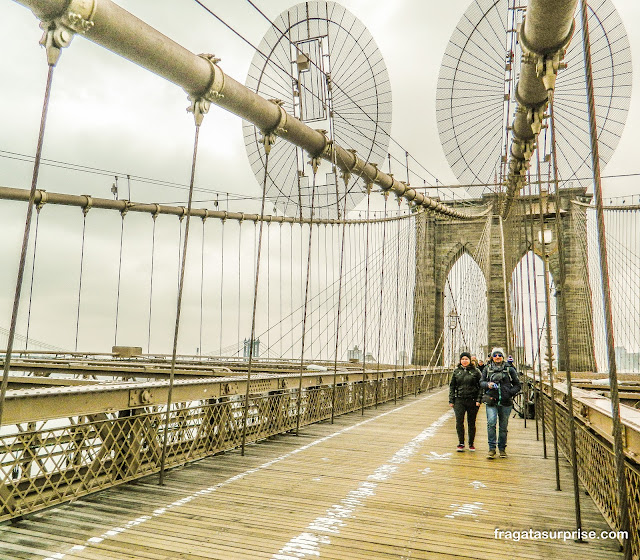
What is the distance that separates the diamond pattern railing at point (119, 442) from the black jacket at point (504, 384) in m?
3.41

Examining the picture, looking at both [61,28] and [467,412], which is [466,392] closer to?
[467,412]

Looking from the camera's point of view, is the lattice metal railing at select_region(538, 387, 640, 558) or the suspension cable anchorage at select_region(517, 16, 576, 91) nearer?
the lattice metal railing at select_region(538, 387, 640, 558)

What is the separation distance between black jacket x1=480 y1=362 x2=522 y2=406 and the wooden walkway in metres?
0.86

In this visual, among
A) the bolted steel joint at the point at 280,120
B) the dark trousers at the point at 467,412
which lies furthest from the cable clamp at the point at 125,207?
the dark trousers at the point at 467,412

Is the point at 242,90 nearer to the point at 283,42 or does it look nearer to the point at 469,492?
the point at 469,492

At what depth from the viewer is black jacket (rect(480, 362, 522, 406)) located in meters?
7.18

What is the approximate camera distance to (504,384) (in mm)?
7230

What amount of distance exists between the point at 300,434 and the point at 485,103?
11.1 m

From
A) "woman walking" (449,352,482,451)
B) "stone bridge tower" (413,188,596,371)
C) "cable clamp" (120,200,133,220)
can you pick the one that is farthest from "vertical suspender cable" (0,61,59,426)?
"stone bridge tower" (413,188,596,371)

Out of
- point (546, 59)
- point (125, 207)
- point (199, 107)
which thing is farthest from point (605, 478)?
point (125, 207)

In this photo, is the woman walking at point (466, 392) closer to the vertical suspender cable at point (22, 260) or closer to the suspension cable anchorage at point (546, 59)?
the suspension cable anchorage at point (546, 59)

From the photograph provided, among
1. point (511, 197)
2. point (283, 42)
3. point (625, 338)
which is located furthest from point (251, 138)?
point (625, 338)

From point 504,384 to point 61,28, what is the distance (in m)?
6.57

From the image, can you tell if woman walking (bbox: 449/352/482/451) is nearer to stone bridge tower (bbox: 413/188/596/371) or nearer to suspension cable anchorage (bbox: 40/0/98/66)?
suspension cable anchorage (bbox: 40/0/98/66)
